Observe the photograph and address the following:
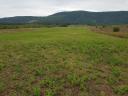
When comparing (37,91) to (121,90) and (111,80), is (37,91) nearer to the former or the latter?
(121,90)

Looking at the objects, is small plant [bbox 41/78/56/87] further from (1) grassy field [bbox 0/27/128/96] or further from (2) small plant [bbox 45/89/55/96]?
(2) small plant [bbox 45/89/55/96]

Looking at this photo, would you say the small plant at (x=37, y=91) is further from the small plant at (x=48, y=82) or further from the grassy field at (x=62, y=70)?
the small plant at (x=48, y=82)

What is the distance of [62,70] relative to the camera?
1556 centimetres

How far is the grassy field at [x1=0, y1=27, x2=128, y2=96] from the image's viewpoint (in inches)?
502

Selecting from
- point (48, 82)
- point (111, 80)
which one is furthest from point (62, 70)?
point (111, 80)

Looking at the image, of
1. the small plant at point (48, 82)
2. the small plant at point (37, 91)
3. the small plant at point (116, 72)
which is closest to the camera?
the small plant at point (37, 91)

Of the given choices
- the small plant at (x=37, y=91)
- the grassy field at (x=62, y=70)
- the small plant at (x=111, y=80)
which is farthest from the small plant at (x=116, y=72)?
the small plant at (x=37, y=91)

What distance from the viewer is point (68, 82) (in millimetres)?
13617

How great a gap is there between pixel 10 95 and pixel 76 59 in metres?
7.32

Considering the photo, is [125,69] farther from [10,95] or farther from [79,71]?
[10,95]

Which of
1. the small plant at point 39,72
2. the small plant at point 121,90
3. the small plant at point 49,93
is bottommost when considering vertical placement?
the small plant at point 121,90

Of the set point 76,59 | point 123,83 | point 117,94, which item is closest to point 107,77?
point 123,83

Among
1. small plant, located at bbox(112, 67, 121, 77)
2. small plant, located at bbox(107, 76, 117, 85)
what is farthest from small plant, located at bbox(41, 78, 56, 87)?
small plant, located at bbox(112, 67, 121, 77)

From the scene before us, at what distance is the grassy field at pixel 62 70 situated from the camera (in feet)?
41.8
